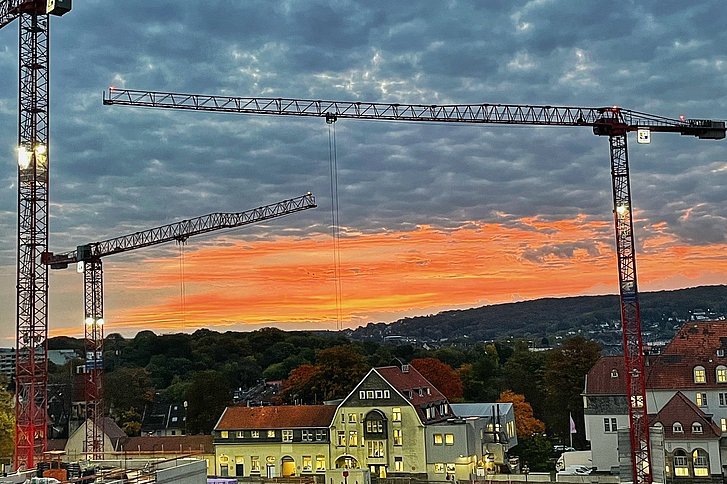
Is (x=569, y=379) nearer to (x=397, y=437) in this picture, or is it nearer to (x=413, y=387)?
(x=413, y=387)

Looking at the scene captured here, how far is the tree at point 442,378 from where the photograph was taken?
83250 millimetres

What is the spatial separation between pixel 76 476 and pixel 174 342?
105 metres

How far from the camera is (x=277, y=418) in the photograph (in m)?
62.8

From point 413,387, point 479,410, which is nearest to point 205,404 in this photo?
point 413,387

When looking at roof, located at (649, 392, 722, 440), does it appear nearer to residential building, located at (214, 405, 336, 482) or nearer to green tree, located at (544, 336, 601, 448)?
green tree, located at (544, 336, 601, 448)

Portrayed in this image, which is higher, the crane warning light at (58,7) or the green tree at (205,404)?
the crane warning light at (58,7)

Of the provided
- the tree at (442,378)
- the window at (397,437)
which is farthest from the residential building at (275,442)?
the tree at (442,378)

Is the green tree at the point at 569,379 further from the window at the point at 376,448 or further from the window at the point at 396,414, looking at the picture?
the window at the point at 376,448

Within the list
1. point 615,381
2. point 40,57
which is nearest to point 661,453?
point 615,381

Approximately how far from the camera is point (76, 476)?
2627cm

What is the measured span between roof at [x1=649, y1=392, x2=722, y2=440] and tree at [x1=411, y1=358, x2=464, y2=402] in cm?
3190

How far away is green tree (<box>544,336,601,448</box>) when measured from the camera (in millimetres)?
73688

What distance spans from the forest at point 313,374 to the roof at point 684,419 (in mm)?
13372

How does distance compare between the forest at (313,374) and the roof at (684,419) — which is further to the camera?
the forest at (313,374)
